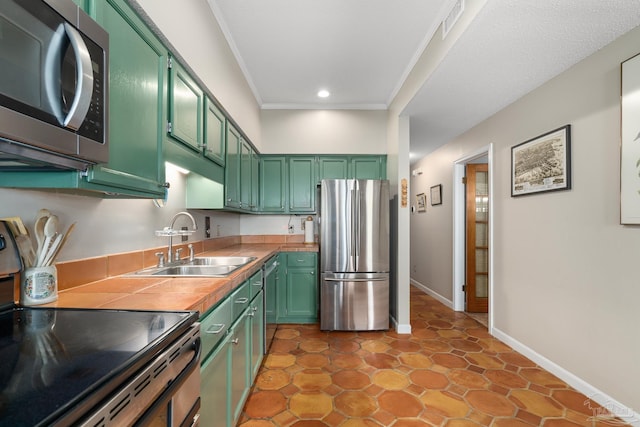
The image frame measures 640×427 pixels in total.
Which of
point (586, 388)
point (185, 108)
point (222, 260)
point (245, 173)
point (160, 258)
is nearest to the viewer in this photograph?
point (185, 108)

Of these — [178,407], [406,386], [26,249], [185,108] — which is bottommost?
[406,386]

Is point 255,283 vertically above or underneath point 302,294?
above

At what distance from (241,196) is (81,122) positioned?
2.01 metres

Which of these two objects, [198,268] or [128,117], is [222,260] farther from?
[128,117]

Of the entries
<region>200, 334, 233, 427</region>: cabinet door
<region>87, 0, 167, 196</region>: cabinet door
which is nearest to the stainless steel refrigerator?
<region>200, 334, 233, 427</region>: cabinet door

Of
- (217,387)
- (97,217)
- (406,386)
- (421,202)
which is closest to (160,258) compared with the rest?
(97,217)

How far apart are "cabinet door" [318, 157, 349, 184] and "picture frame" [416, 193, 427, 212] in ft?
6.28

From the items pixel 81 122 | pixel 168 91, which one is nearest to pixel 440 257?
pixel 168 91

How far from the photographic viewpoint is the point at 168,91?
4.56ft

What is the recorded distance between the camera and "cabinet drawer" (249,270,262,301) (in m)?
1.86

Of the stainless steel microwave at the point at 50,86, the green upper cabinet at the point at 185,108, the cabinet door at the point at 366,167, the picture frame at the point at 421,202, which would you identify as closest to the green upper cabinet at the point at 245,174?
the green upper cabinet at the point at 185,108

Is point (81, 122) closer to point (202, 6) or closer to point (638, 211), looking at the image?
point (202, 6)

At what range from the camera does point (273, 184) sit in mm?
3654

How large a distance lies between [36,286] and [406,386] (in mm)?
2210
